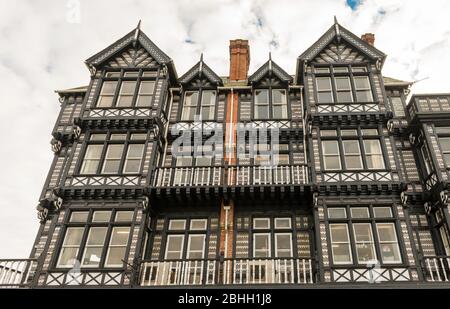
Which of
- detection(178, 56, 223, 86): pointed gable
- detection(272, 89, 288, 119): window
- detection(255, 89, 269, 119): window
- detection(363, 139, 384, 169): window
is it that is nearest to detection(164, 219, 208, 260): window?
detection(255, 89, 269, 119): window

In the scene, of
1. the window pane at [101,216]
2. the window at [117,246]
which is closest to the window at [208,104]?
the window pane at [101,216]

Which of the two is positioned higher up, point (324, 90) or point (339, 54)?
point (339, 54)

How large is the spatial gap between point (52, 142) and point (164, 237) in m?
8.91

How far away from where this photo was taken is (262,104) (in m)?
23.9

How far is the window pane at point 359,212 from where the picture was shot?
18531 millimetres

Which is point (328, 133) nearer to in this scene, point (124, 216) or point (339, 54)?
point (339, 54)

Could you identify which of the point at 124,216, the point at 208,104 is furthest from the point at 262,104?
the point at 124,216

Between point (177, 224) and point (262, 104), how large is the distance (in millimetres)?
8891

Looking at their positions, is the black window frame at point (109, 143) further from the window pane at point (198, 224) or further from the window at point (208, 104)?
the window at point (208, 104)

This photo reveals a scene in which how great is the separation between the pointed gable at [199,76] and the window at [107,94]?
13.2 feet

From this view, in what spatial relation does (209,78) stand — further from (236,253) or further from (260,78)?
(236,253)

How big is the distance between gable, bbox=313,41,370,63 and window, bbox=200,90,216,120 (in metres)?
6.55

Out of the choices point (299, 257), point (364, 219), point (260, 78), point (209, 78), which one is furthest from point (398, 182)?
point (209, 78)

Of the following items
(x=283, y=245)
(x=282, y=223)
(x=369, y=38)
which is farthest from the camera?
(x=369, y=38)
